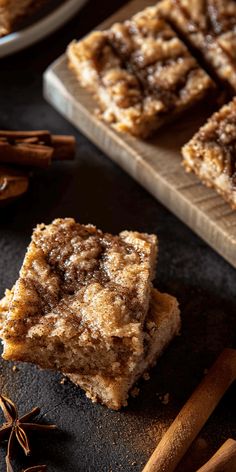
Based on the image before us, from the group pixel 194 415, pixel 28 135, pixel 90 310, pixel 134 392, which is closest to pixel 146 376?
pixel 134 392

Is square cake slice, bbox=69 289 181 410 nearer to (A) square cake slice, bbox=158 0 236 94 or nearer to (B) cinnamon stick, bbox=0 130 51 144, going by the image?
(B) cinnamon stick, bbox=0 130 51 144

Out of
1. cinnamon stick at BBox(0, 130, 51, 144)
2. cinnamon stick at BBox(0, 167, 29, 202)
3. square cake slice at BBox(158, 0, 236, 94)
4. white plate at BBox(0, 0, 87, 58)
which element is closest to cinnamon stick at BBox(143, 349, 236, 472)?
cinnamon stick at BBox(0, 167, 29, 202)

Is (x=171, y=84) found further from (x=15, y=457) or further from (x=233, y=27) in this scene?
(x=15, y=457)

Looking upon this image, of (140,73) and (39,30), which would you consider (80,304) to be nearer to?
(140,73)

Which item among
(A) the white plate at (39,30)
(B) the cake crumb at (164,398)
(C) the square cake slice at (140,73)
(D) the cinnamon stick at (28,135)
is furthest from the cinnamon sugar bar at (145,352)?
(A) the white plate at (39,30)

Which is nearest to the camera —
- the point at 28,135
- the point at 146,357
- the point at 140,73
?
the point at 146,357

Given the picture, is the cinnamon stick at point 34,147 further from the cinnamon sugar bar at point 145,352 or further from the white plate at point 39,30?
the cinnamon sugar bar at point 145,352
